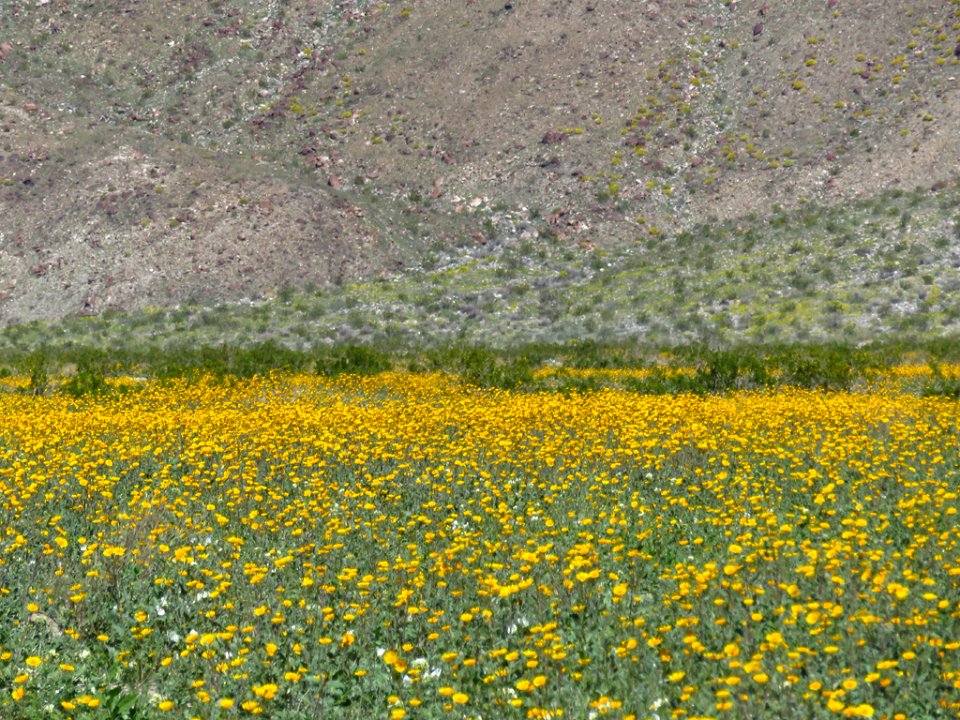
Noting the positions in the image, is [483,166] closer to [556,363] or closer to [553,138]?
[553,138]

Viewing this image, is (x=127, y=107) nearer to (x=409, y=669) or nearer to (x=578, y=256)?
(x=578, y=256)

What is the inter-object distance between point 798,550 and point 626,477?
2.80 metres

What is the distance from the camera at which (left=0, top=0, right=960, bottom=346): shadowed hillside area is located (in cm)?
3822

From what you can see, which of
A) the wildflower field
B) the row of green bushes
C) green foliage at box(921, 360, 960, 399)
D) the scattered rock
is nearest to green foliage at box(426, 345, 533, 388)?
the row of green bushes

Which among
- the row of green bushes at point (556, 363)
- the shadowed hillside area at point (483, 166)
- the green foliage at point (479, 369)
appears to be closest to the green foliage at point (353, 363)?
the row of green bushes at point (556, 363)

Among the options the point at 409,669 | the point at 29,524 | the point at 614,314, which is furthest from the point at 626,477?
the point at 614,314

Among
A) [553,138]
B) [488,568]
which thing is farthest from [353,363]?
[553,138]

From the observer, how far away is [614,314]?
36.5 m

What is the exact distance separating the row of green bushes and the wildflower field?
241 inches

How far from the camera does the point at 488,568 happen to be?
676 centimetres

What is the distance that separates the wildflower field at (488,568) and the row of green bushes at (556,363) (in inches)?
241

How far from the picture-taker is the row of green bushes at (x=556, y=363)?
18734 mm

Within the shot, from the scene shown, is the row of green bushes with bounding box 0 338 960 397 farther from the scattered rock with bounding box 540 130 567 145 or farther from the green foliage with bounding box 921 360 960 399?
the scattered rock with bounding box 540 130 567 145

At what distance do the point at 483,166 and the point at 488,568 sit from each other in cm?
4286
